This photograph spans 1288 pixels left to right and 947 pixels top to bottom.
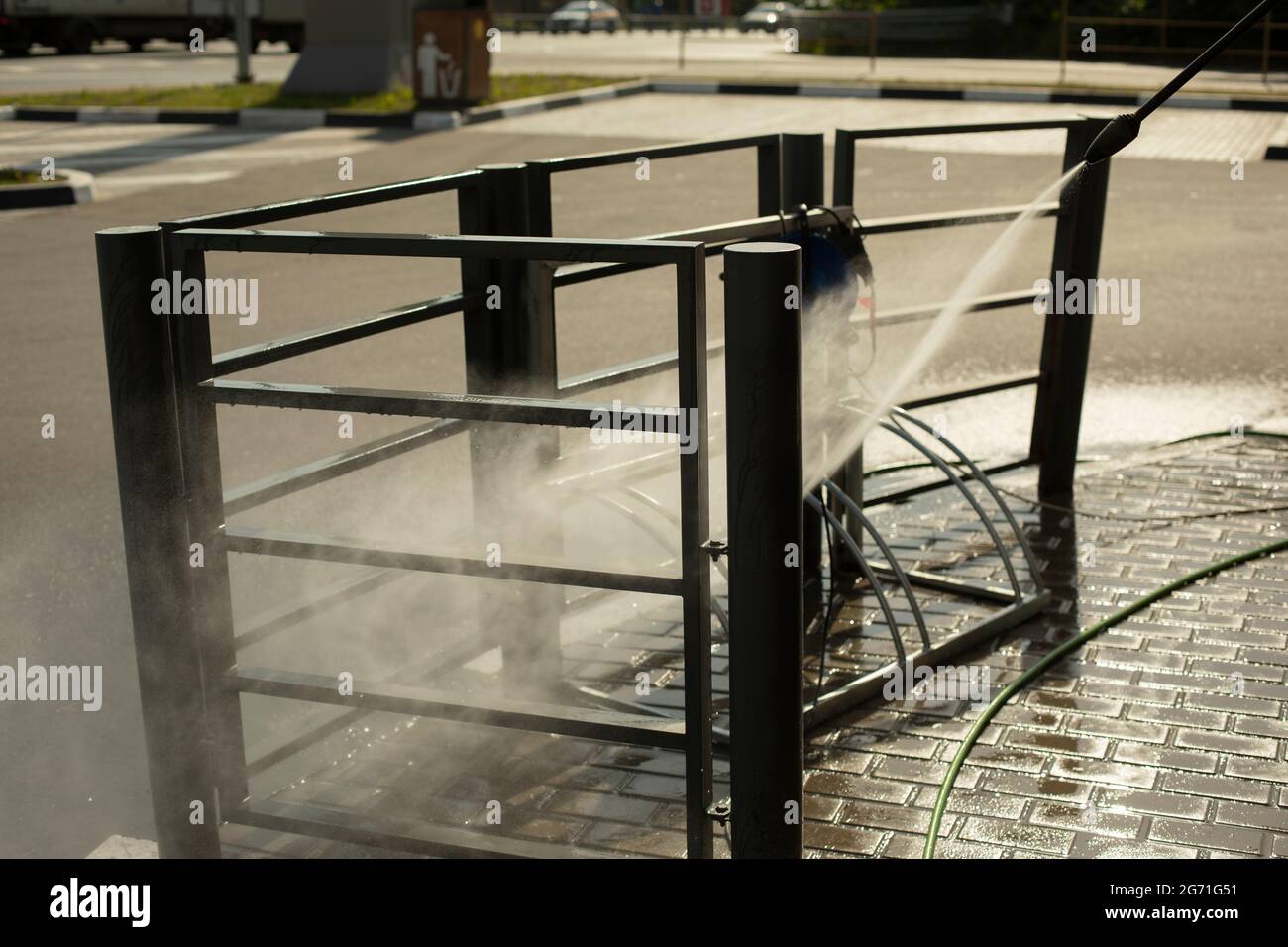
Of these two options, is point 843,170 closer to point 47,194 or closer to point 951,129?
point 951,129

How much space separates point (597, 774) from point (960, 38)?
3725 centimetres

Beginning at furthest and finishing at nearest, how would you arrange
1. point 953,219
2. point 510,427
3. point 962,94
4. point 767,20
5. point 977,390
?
point 767,20 → point 962,94 → point 977,390 → point 953,219 → point 510,427

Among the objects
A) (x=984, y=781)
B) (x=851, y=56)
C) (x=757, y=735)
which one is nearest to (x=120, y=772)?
(x=757, y=735)

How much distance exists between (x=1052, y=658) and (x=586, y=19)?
51.2 m

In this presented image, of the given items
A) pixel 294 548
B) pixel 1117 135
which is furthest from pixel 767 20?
pixel 294 548

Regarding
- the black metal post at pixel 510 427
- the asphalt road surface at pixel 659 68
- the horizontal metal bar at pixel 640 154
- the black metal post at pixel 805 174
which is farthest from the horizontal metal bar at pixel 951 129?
the asphalt road surface at pixel 659 68

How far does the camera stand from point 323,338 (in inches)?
137

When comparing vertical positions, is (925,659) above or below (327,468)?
below

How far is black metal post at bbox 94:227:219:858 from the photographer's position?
3111mm

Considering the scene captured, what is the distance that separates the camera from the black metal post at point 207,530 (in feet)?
10.4

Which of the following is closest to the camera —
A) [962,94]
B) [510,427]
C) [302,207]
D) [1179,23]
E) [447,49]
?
[302,207]

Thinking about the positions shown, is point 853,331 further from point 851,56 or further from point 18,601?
point 851,56

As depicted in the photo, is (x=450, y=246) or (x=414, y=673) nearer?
(x=450, y=246)
